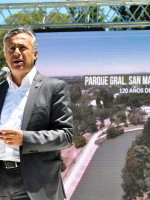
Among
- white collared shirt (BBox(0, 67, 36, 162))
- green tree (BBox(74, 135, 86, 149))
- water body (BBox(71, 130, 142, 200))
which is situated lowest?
water body (BBox(71, 130, 142, 200))

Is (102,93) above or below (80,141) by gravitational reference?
above

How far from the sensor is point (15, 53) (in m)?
1.64

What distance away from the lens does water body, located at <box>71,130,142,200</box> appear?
237 inches

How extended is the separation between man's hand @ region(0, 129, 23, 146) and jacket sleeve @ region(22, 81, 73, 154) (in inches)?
0.9

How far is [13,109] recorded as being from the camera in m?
1.66

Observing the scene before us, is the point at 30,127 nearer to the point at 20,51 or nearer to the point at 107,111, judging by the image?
the point at 20,51

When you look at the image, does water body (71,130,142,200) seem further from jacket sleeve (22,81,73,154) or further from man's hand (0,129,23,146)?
man's hand (0,129,23,146)

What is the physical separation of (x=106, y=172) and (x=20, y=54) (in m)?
4.70

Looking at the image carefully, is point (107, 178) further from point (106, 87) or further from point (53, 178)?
point (53, 178)

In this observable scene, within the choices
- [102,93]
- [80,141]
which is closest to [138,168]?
[80,141]

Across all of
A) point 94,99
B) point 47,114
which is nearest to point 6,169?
point 47,114

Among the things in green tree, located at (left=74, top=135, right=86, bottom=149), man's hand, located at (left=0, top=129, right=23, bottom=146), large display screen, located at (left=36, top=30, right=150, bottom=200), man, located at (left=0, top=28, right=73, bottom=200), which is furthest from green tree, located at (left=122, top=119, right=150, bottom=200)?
man's hand, located at (left=0, top=129, right=23, bottom=146)

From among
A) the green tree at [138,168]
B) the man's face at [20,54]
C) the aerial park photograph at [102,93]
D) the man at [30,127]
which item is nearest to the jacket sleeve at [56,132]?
the man at [30,127]

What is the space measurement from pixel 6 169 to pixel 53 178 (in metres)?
0.21
